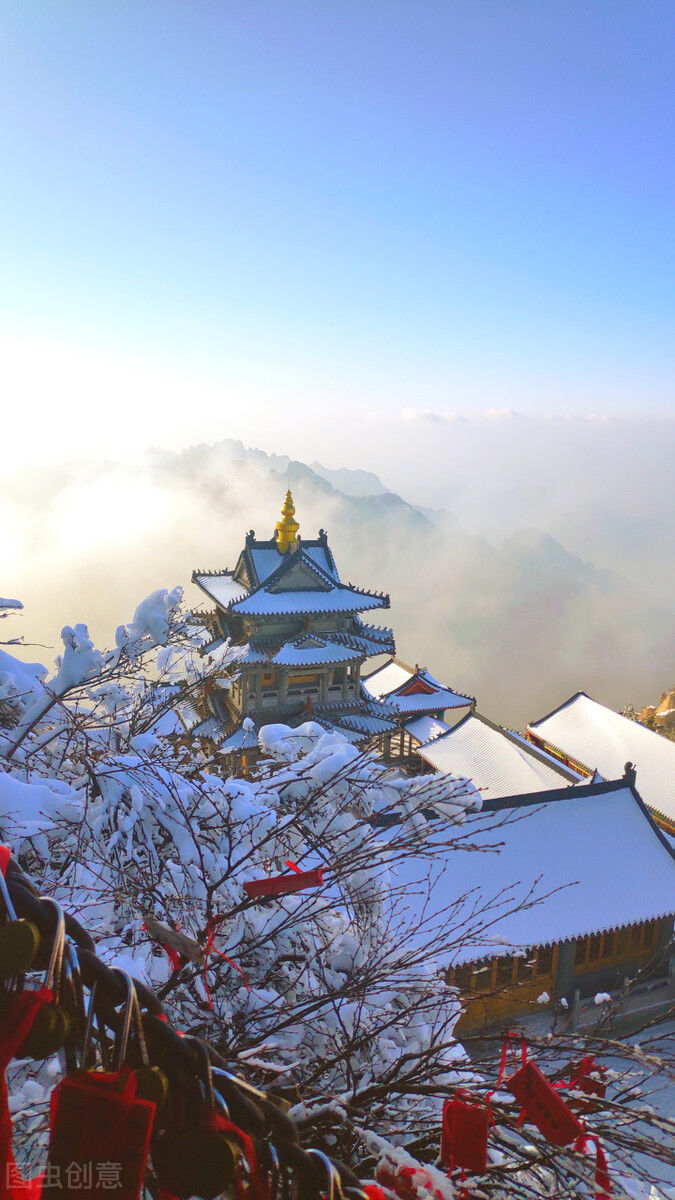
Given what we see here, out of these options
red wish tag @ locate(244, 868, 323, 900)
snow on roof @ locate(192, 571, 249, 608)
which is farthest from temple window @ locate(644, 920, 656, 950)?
red wish tag @ locate(244, 868, 323, 900)

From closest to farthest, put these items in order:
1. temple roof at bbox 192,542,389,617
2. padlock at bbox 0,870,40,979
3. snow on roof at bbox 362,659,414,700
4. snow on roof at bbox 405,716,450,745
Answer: padlock at bbox 0,870,40,979 < temple roof at bbox 192,542,389,617 < snow on roof at bbox 405,716,450,745 < snow on roof at bbox 362,659,414,700

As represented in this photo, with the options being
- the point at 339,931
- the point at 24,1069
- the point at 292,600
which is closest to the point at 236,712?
the point at 292,600

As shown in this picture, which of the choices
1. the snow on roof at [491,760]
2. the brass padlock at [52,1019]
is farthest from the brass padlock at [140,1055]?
the snow on roof at [491,760]

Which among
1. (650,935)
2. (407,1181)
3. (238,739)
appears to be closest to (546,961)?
(650,935)

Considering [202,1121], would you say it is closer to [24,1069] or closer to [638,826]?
[24,1069]

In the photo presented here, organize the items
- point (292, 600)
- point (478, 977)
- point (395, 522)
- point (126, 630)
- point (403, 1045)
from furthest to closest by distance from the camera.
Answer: point (395, 522) < point (292, 600) < point (478, 977) < point (403, 1045) < point (126, 630)

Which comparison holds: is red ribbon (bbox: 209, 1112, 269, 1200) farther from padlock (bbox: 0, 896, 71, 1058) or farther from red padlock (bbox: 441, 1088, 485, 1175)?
red padlock (bbox: 441, 1088, 485, 1175)
